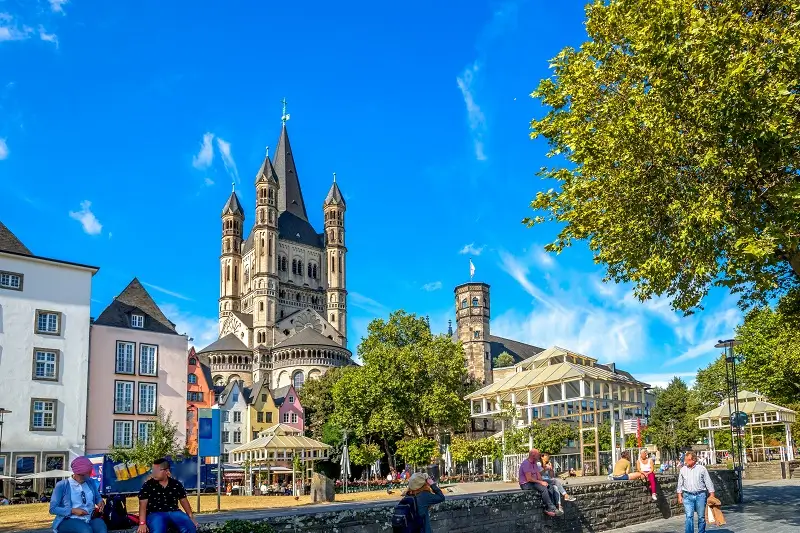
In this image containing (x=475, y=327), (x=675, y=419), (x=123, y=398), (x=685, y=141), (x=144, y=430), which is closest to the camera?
(x=685, y=141)

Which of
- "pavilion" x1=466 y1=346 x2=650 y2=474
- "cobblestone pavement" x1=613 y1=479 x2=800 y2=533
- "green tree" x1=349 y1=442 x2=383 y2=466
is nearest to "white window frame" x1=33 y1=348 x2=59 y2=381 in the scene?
"pavilion" x1=466 y1=346 x2=650 y2=474

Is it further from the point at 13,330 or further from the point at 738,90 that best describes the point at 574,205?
the point at 13,330

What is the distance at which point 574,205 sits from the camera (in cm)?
2020

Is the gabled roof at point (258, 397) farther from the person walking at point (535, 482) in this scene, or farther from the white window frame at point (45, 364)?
the person walking at point (535, 482)

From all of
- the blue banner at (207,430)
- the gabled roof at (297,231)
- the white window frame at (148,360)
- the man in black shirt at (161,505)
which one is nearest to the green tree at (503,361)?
the gabled roof at (297,231)

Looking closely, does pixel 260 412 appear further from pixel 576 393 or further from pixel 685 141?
pixel 685 141

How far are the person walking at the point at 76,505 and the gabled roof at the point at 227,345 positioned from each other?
113423mm

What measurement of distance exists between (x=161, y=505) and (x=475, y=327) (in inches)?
3929

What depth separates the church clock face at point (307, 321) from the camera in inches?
5103

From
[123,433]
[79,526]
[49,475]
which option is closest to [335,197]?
[123,433]

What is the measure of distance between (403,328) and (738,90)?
59266mm

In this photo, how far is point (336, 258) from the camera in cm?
14062

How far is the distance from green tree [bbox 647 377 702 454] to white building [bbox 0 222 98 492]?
6220 centimetres

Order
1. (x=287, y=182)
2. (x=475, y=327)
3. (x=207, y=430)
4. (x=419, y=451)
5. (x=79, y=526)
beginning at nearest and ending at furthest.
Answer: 1. (x=79, y=526)
2. (x=207, y=430)
3. (x=419, y=451)
4. (x=475, y=327)
5. (x=287, y=182)
